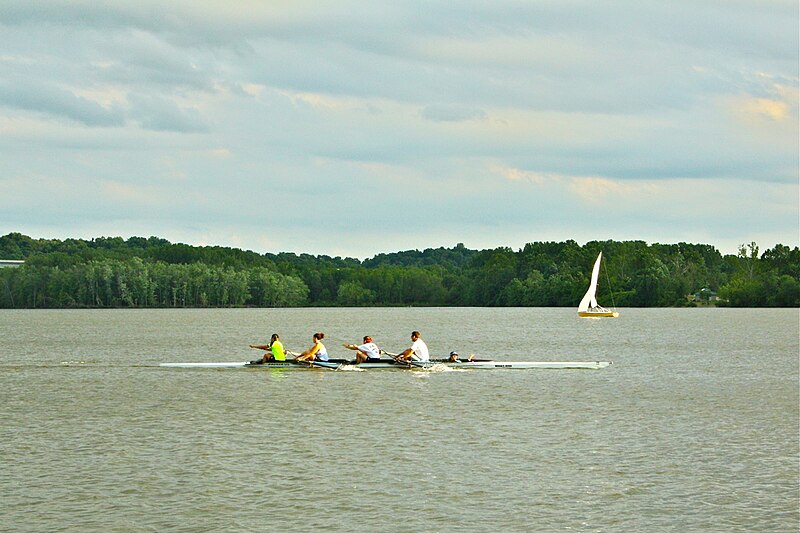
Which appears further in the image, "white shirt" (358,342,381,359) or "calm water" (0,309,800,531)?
"white shirt" (358,342,381,359)

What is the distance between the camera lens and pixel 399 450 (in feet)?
74.4

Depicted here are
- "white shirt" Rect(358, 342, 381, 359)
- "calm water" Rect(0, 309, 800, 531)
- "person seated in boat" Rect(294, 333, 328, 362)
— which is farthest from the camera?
"white shirt" Rect(358, 342, 381, 359)

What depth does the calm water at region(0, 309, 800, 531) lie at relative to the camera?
17.0 m

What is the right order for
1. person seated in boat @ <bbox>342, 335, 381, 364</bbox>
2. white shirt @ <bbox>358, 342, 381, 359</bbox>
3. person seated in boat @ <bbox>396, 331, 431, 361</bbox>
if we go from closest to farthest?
person seated in boat @ <bbox>396, 331, 431, 361</bbox>, person seated in boat @ <bbox>342, 335, 381, 364</bbox>, white shirt @ <bbox>358, 342, 381, 359</bbox>

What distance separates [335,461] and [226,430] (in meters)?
5.26

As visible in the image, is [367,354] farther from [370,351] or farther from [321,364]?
[321,364]

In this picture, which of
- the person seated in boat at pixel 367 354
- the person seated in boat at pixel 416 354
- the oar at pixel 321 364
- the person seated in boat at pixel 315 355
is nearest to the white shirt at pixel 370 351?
the person seated in boat at pixel 367 354

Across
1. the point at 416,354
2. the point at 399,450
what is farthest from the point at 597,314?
the point at 399,450

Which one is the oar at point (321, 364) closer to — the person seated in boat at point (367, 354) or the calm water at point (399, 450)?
the calm water at point (399, 450)

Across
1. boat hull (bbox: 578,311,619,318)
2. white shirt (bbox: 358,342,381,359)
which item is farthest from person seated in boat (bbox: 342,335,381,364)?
boat hull (bbox: 578,311,619,318)

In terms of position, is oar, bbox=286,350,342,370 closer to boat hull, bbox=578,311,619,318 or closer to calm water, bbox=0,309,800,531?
calm water, bbox=0,309,800,531

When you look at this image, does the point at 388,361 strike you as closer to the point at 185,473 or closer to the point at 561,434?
the point at 561,434

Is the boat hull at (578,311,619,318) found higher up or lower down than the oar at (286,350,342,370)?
higher up

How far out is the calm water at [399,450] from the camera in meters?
17.0
